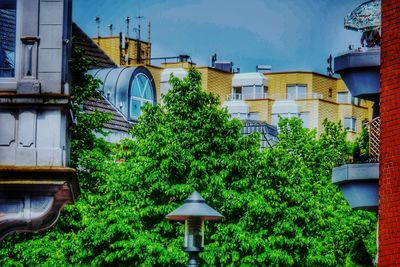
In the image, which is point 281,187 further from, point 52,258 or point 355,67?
point 355,67

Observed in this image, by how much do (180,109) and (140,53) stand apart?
67.9 meters

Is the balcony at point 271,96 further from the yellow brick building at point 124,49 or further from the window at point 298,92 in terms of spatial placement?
the yellow brick building at point 124,49

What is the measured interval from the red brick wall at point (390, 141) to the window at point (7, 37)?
15.9ft

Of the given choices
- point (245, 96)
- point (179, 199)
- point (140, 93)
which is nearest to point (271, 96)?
point (245, 96)

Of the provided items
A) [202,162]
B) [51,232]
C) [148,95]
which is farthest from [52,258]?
[148,95]

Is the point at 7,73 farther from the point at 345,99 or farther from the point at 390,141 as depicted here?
the point at 345,99

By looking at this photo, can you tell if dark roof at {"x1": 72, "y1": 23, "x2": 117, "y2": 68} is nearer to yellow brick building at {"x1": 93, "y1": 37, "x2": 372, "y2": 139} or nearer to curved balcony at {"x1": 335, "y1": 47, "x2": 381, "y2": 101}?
yellow brick building at {"x1": 93, "y1": 37, "x2": 372, "y2": 139}

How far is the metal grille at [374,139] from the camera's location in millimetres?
24703

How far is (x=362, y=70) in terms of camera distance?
25.4 metres

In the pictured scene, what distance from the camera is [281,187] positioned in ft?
155

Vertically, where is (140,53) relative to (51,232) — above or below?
above

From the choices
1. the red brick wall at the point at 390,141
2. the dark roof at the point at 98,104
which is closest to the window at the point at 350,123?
the dark roof at the point at 98,104

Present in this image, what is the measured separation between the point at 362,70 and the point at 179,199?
65.2ft

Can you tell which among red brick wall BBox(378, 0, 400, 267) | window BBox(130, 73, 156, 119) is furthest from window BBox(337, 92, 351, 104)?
red brick wall BBox(378, 0, 400, 267)
